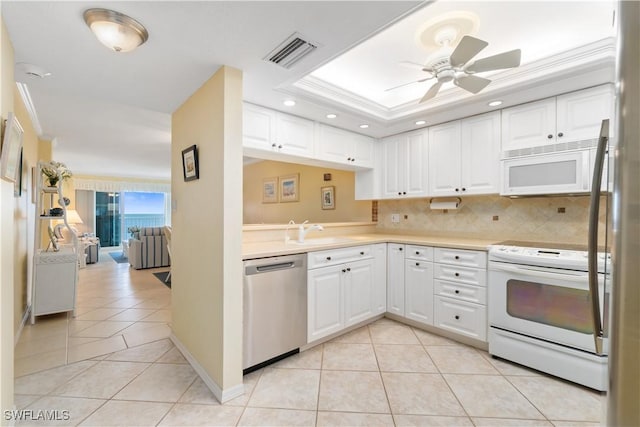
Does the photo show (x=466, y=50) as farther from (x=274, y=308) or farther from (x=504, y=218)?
(x=274, y=308)

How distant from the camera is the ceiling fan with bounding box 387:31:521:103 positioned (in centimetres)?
162

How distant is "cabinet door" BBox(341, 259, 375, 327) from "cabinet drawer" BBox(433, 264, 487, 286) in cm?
65

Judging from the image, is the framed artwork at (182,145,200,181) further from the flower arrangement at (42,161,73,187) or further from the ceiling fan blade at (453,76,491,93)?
the flower arrangement at (42,161,73,187)

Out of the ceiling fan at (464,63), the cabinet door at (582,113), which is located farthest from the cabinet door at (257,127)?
the cabinet door at (582,113)

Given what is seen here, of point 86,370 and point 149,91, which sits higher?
point 149,91

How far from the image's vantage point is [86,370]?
2.15m

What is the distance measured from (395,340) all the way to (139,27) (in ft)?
9.62

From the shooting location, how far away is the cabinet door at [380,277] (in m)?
2.99

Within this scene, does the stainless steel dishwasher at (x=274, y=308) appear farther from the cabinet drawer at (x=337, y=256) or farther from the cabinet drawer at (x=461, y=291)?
the cabinet drawer at (x=461, y=291)

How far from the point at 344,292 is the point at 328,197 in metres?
2.10

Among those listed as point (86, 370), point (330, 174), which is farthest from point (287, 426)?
point (330, 174)

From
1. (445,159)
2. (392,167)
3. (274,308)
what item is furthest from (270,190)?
(274,308)

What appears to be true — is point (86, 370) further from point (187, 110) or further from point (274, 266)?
point (187, 110)

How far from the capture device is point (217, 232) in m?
1.86
